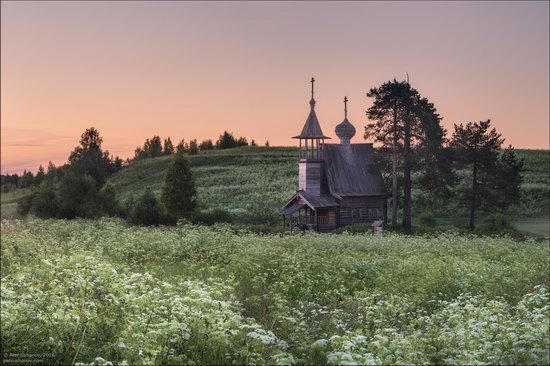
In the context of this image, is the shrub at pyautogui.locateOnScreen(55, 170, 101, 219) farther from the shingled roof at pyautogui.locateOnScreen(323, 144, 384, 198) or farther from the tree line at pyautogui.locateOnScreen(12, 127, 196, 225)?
the shingled roof at pyautogui.locateOnScreen(323, 144, 384, 198)

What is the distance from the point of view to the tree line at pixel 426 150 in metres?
47.1

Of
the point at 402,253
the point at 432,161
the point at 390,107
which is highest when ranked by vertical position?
the point at 390,107

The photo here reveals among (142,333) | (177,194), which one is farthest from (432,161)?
(142,333)

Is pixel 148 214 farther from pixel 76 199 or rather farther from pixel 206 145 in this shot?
pixel 206 145

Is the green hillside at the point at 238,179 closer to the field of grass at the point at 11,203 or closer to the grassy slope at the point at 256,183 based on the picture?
the grassy slope at the point at 256,183

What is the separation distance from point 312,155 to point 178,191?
42.9ft

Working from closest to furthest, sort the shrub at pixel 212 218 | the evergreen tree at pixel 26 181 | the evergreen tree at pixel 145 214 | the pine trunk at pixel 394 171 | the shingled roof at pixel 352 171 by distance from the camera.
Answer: the evergreen tree at pixel 145 214, the shrub at pixel 212 218, the pine trunk at pixel 394 171, the shingled roof at pixel 352 171, the evergreen tree at pixel 26 181

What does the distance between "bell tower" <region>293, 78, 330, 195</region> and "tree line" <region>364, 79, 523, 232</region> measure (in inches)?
184

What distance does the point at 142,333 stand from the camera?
802cm

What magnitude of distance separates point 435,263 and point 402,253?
3997 mm

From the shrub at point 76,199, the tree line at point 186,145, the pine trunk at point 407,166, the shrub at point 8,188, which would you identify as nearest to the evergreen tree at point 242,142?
the tree line at point 186,145

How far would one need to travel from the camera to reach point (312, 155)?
50.5 meters

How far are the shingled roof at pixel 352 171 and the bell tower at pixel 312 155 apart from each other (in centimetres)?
75

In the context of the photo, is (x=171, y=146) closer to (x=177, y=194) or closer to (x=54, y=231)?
(x=177, y=194)
